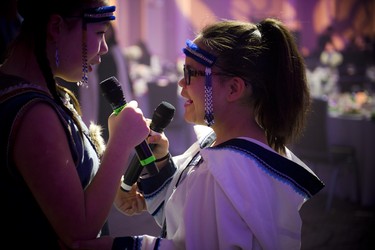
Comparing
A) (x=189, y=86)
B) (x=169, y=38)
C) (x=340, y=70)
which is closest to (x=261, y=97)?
(x=189, y=86)

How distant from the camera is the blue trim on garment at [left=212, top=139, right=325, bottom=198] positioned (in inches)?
51.6

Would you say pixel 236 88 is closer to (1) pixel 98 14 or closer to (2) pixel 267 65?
(2) pixel 267 65

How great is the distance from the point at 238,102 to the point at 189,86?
0.18 meters

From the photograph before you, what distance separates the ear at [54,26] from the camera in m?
1.15

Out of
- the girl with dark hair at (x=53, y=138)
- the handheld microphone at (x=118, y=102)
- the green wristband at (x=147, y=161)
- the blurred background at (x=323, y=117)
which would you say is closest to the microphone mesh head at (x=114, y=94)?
the handheld microphone at (x=118, y=102)

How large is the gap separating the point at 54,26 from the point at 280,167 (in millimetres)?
792

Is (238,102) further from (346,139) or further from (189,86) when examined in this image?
(346,139)

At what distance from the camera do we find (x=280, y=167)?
52.2 inches

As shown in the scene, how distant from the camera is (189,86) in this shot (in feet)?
4.81

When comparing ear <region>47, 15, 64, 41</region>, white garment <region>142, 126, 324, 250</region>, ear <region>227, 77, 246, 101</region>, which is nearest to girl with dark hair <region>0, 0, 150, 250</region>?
ear <region>47, 15, 64, 41</region>

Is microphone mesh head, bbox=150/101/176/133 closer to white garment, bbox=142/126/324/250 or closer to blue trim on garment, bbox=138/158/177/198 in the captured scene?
blue trim on garment, bbox=138/158/177/198

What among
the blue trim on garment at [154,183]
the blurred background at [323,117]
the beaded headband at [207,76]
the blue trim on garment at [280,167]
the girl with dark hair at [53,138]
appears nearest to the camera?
the girl with dark hair at [53,138]

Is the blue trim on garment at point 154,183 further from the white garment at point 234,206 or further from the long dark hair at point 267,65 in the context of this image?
the long dark hair at point 267,65

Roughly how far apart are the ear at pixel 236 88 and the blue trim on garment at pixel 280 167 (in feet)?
0.52
